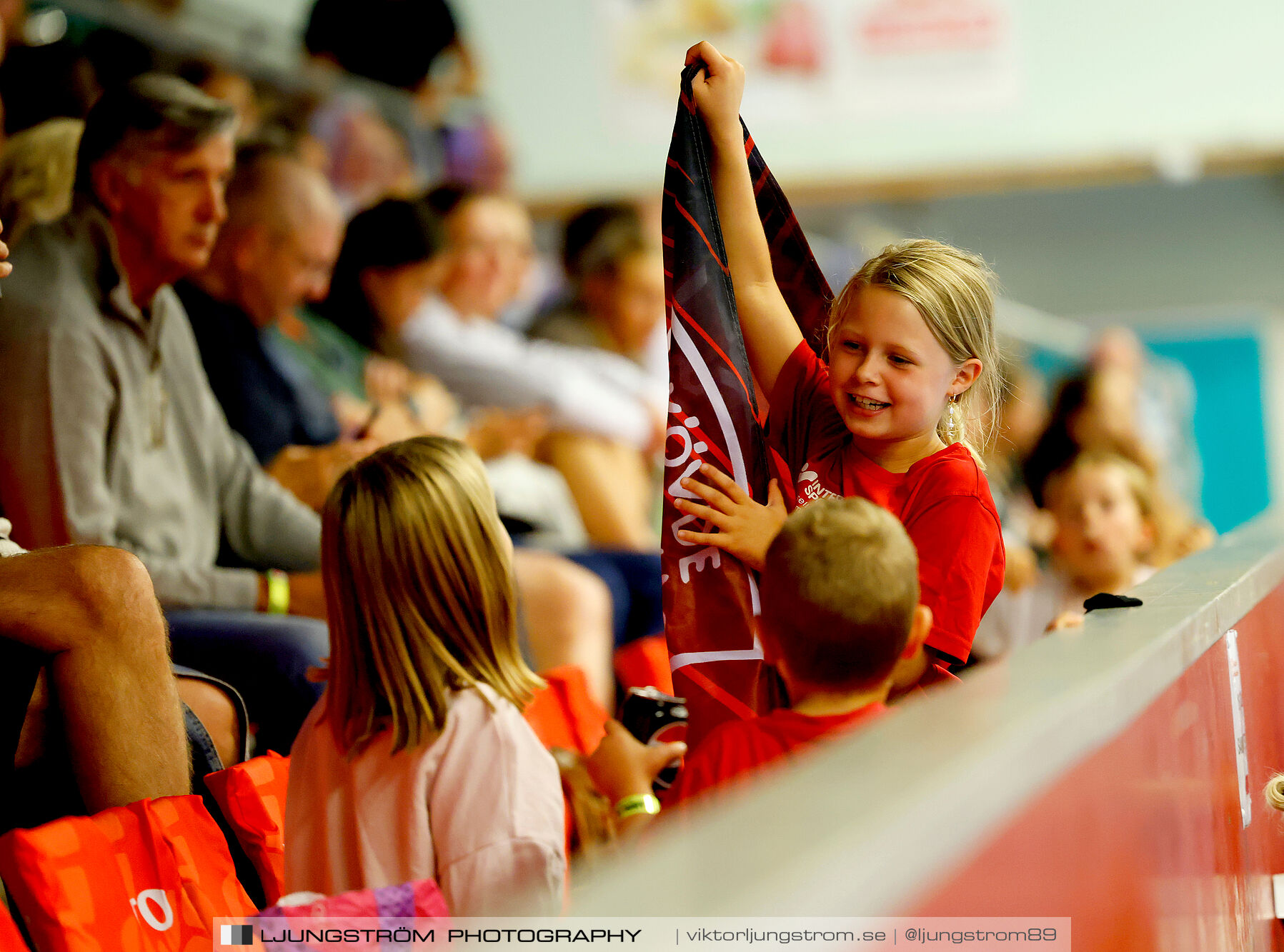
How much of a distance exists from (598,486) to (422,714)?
224cm

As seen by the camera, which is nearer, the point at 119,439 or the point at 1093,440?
the point at 119,439

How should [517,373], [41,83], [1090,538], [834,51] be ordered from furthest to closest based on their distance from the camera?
[834,51] → [517,373] → [1090,538] → [41,83]

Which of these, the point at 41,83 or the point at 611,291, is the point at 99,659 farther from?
the point at 611,291

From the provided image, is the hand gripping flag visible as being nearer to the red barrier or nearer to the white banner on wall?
the red barrier

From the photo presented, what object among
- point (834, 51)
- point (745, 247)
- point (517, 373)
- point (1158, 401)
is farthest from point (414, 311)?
point (1158, 401)

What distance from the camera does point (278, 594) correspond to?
6.15 ft

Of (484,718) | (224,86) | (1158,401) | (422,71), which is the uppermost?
(422,71)

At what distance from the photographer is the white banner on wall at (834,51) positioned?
5469mm

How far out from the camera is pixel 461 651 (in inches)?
50.1

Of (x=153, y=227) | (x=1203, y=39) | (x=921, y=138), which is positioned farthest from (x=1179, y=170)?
(x=153, y=227)

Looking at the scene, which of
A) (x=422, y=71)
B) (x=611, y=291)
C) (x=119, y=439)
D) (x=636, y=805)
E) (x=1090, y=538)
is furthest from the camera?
(x=422, y=71)

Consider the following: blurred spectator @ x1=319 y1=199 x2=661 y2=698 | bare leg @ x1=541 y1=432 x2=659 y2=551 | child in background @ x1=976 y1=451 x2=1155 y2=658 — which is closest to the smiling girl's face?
blurred spectator @ x1=319 y1=199 x2=661 y2=698

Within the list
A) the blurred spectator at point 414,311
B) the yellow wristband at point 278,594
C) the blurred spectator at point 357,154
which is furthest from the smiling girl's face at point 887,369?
the blurred spectator at point 357,154

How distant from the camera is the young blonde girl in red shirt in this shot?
3.98 feet
